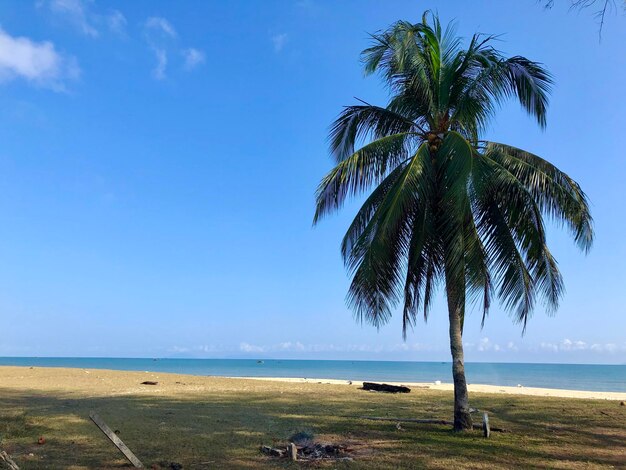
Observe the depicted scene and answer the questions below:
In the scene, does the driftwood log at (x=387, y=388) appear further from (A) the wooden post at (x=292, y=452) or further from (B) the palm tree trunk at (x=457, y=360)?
(A) the wooden post at (x=292, y=452)

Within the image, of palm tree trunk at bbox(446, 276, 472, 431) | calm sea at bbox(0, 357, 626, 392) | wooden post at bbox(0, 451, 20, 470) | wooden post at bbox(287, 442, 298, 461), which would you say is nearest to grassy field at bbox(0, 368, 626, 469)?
wooden post at bbox(287, 442, 298, 461)

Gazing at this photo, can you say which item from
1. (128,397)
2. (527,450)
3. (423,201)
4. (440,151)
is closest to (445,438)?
(527,450)

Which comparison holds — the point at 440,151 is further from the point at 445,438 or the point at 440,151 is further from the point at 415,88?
the point at 445,438

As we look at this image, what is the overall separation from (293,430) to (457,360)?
3.88 meters

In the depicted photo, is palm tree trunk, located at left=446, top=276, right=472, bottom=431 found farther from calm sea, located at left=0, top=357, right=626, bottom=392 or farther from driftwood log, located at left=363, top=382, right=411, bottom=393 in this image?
calm sea, located at left=0, top=357, right=626, bottom=392

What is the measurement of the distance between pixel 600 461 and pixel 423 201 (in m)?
5.73

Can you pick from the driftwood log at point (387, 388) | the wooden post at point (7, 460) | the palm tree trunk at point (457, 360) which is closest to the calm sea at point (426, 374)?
the driftwood log at point (387, 388)

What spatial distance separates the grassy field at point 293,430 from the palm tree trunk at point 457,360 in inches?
15.5

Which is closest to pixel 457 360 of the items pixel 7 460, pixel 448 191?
pixel 448 191

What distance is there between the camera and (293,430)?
1185 centimetres

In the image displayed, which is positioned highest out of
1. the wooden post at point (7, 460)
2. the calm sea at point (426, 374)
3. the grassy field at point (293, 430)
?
the wooden post at point (7, 460)

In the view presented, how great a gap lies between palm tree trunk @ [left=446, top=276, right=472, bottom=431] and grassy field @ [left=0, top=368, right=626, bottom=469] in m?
0.39

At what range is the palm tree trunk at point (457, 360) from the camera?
11398 millimetres

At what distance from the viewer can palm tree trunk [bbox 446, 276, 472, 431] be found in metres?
11.4
